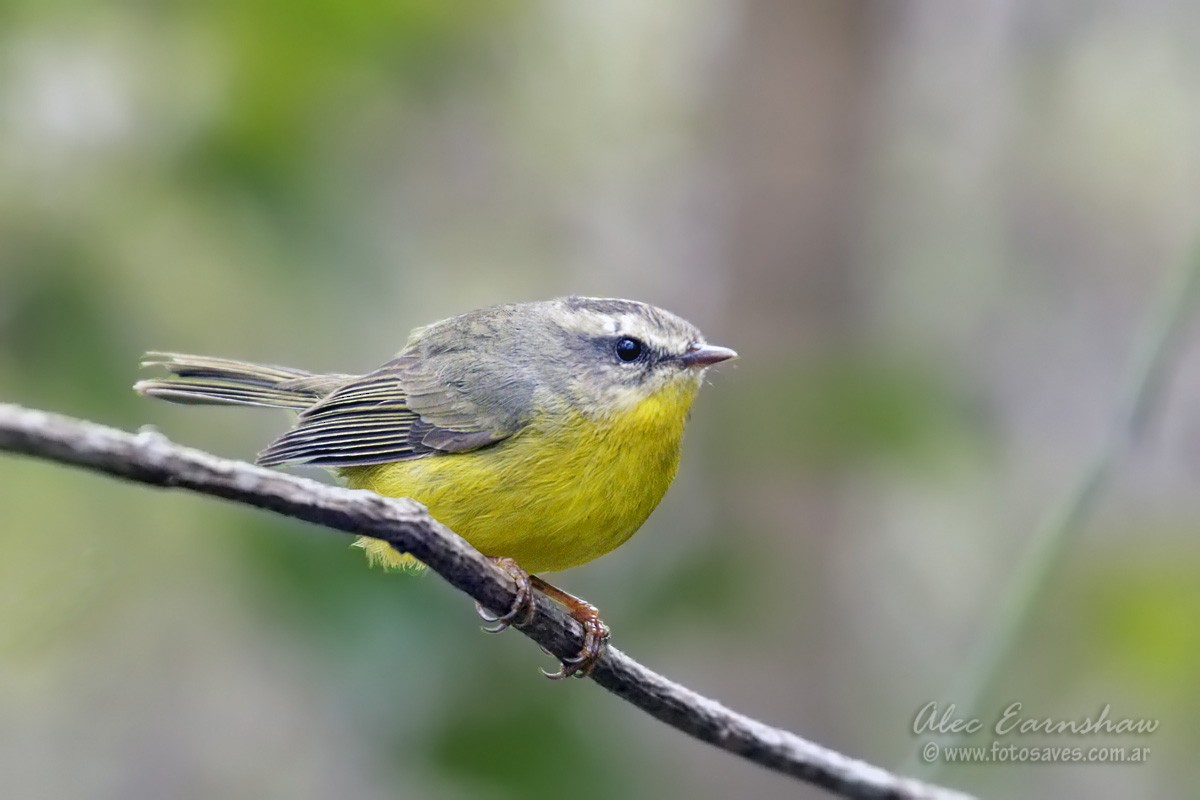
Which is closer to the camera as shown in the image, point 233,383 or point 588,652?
point 588,652

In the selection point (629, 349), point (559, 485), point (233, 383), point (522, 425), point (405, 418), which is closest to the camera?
point (559, 485)

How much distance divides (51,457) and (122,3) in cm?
298

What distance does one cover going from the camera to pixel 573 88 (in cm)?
865

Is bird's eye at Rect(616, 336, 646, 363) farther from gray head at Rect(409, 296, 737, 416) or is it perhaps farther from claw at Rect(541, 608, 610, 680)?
claw at Rect(541, 608, 610, 680)

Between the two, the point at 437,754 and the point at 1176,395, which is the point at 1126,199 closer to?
the point at 1176,395

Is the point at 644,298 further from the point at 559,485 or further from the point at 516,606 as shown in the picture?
the point at 516,606

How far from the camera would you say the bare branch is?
1.74m

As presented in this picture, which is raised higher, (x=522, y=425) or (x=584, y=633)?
(x=522, y=425)

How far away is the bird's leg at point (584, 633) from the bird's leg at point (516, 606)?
0.18m

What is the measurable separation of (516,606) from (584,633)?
371 millimetres

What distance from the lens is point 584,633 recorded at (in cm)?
329

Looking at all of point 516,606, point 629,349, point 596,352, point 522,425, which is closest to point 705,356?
point 629,349

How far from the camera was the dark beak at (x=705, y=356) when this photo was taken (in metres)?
3.75

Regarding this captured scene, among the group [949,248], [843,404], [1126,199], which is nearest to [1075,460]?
[949,248]
